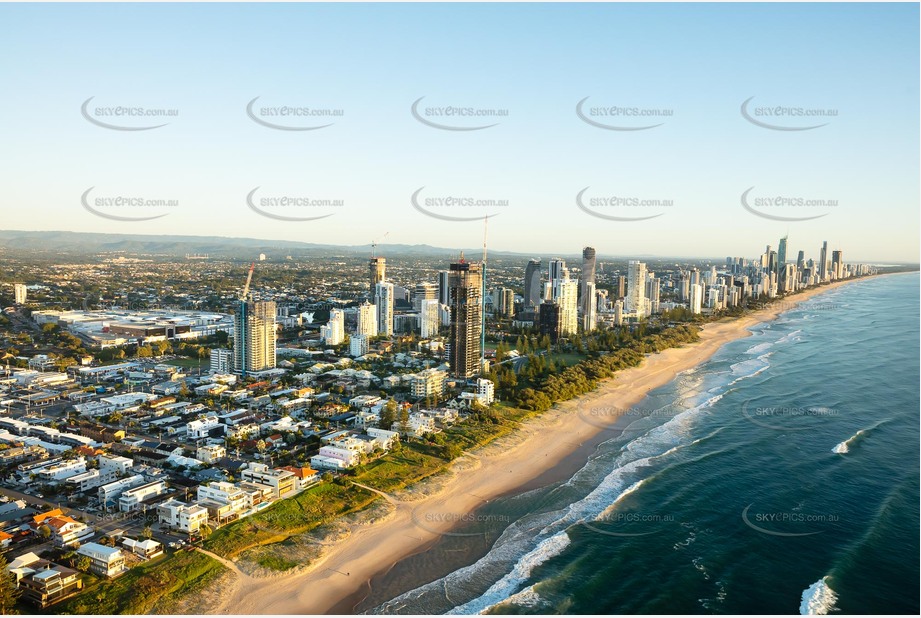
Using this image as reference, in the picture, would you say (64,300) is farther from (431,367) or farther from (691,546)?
(691,546)

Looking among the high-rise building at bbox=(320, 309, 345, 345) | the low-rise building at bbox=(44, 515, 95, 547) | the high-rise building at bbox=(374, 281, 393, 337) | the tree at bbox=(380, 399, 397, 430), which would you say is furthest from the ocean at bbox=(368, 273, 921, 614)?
the high-rise building at bbox=(374, 281, 393, 337)

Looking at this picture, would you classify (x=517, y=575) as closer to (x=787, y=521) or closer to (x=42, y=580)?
(x=787, y=521)

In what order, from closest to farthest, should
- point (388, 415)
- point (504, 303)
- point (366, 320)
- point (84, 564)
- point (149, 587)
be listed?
point (149, 587) → point (84, 564) → point (388, 415) → point (366, 320) → point (504, 303)

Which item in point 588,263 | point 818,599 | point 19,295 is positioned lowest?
point 818,599

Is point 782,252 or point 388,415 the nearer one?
point 388,415

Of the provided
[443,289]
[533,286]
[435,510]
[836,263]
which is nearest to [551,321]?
[443,289]

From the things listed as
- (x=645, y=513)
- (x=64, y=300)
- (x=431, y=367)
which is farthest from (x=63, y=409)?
(x=64, y=300)
